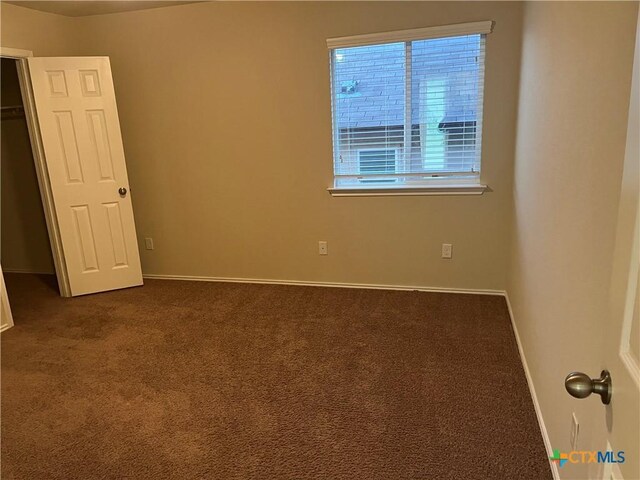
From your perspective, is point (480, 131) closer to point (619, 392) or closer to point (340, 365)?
point (340, 365)

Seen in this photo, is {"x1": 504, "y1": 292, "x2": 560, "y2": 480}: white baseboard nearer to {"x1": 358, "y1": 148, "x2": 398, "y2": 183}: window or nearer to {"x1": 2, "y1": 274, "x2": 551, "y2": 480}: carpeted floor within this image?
{"x1": 2, "y1": 274, "x2": 551, "y2": 480}: carpeted floor

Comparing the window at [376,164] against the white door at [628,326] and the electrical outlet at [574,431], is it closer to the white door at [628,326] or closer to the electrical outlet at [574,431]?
the electrical outlet at [574,431]

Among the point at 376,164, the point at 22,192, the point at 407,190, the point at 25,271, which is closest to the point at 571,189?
the point at 407,190

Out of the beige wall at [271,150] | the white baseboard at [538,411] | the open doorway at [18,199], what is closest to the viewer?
the white baseboard at [538,411]

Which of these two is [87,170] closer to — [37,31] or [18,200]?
[37,31]

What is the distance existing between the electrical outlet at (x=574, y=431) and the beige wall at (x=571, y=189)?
0.04m

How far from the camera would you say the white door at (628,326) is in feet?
2.14

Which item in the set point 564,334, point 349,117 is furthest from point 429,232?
point 564,334

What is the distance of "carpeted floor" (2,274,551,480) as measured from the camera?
1837 millimetres

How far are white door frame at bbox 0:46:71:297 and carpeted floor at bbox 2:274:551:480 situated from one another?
15.2 inches

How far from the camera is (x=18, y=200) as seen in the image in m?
4.46

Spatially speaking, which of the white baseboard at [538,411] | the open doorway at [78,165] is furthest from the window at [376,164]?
the open doorway at [78,165]

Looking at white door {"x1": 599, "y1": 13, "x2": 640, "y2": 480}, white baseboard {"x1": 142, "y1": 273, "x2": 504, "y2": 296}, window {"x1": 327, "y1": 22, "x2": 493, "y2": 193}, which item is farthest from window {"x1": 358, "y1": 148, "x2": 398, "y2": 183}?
white door {"x1": 599, "y1": 13, "x2": 640, "y2": 480}

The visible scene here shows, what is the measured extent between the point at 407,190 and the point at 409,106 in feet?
2.16
